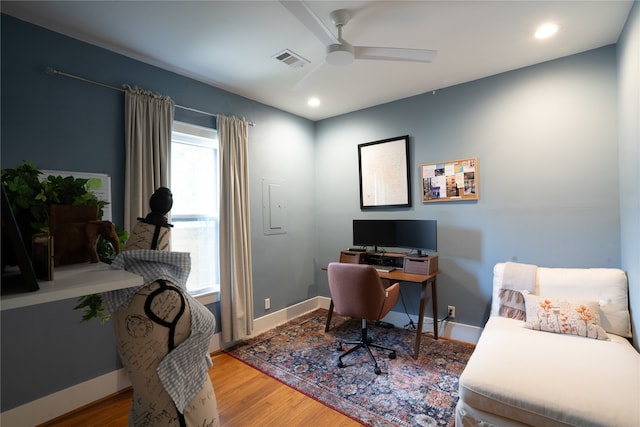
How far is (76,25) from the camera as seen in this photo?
2035mm

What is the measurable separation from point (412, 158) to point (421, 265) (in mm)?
1239

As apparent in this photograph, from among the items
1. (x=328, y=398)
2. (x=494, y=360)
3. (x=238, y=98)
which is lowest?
(x=328, y=398)

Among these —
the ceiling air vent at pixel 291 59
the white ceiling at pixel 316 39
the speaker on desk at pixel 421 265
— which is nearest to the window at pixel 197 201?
the white ceiling at pixel 316 39

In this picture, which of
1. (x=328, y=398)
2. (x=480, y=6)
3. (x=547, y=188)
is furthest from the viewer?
(x=547, y=188)

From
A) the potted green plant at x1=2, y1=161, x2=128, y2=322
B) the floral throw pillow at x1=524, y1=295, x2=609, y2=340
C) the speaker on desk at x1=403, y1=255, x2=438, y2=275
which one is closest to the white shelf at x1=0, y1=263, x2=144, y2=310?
the potted green plant at x1=2, y1=161, x2=128, y2=322

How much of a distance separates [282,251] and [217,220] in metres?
0.98

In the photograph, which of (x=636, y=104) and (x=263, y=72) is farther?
(x=263, y=72)

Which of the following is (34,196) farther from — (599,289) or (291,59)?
(599,289)

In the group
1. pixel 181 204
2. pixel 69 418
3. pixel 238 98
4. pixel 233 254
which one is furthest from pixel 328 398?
pixel 238 98

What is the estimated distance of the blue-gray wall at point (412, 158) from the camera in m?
1.98

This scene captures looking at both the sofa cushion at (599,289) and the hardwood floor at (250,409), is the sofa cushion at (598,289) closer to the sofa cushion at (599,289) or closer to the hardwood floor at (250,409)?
the sofa cushion at (599,289)

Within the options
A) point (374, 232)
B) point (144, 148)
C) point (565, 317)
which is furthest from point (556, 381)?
point (144, 148)

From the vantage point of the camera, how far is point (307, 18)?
1618mm

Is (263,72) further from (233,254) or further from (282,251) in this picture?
(282,251)
